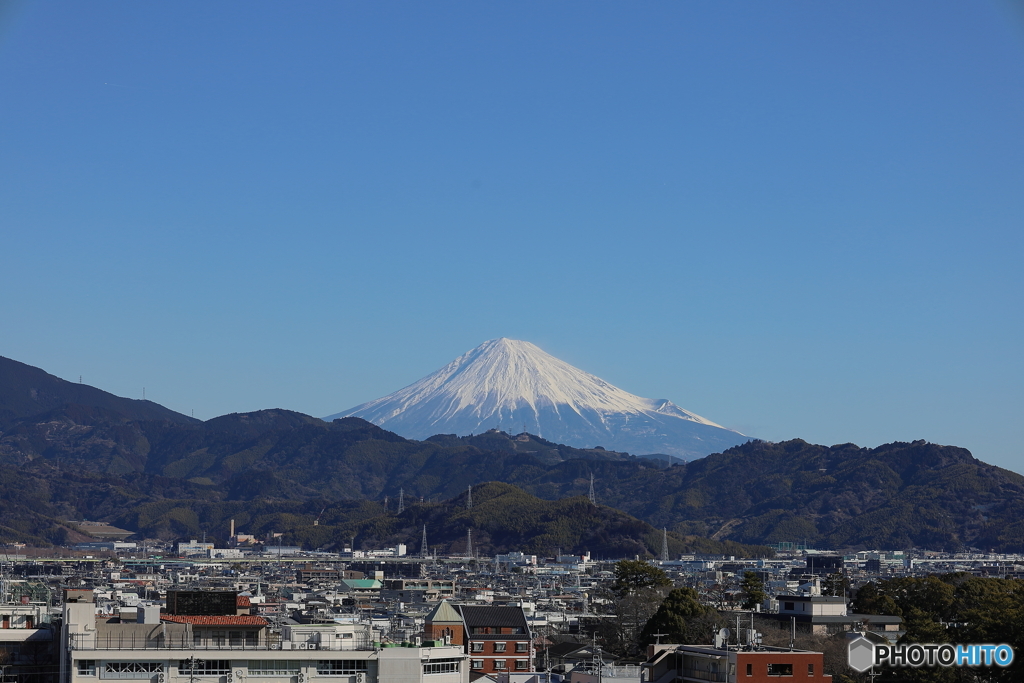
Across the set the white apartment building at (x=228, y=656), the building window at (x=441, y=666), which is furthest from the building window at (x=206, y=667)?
the building window at (x=441, y=666)

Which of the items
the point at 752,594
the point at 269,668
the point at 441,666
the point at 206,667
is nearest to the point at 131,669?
the point at 206,667

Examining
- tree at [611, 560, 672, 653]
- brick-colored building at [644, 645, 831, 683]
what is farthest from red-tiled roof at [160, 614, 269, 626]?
tree at [611, 560, 672, 653]

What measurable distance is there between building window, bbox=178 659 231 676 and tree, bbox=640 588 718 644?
29.4 meters

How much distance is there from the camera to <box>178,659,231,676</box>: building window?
35.0 metres

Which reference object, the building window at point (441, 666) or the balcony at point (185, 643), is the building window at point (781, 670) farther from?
the balcony at point (185, 643)

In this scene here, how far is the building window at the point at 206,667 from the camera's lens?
35.0m

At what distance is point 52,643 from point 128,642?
4.57 m

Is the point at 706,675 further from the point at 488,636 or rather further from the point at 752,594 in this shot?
the point at 752,594

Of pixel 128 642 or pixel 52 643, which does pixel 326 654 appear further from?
pixel 52 643

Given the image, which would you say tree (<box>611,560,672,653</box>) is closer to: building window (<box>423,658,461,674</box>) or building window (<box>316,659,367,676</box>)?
building window (<box>423,658,461,674</box>)

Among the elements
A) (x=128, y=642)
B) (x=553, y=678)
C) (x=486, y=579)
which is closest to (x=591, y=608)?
(x=553, y=678)

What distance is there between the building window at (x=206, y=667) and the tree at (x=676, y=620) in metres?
29.4

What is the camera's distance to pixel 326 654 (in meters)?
35.7

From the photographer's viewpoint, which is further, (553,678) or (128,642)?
(553,678)
